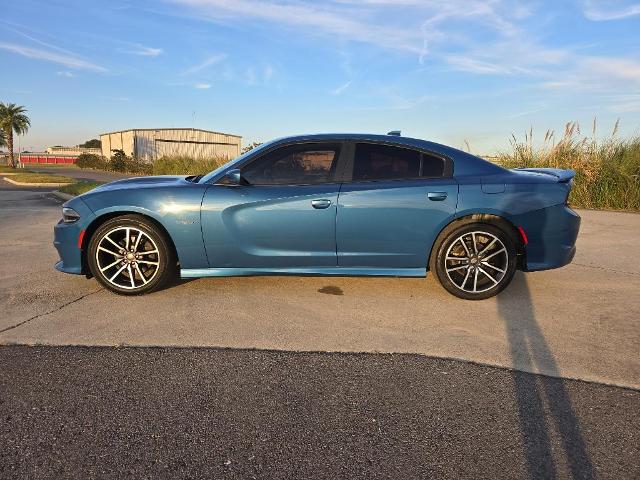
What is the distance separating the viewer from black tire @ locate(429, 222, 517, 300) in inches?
156

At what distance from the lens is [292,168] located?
4039 mm

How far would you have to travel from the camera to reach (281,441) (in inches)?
79.7

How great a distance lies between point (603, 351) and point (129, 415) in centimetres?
304

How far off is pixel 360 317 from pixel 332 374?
38.8 inches

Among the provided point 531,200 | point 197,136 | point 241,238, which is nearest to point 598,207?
point 531,200

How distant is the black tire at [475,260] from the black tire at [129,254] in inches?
99.1

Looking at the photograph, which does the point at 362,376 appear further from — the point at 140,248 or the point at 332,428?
the point at 140,248

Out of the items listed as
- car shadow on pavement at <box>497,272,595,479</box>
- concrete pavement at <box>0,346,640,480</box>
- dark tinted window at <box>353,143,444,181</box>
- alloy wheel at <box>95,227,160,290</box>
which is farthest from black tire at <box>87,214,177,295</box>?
car shadow on pavement at <box>497,272,595,479</box>

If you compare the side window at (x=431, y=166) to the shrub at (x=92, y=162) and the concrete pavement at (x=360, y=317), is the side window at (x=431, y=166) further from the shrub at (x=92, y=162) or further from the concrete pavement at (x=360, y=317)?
the shrub at (x=92, y=162)

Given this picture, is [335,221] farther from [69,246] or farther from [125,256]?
[69,246]

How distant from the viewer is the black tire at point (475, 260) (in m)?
3.97

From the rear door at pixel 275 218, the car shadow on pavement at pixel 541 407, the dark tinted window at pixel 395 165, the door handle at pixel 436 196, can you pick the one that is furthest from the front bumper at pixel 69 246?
the car shadow on pavement at pixel 541 407

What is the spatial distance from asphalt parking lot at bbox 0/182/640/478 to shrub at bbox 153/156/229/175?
1705 centimetres

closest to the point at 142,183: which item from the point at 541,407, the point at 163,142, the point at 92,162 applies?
the point at 541,407
